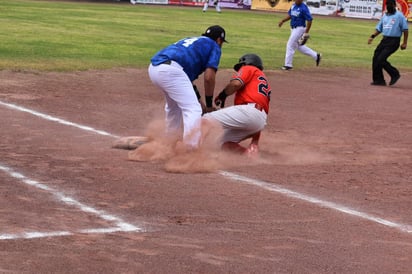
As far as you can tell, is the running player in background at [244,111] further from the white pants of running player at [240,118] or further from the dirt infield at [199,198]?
the dirt infield at [199,198]

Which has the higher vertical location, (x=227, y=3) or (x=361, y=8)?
(x=361, y=8)

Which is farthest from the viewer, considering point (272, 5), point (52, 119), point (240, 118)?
point (272, 5)

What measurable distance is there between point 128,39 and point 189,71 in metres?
19.3

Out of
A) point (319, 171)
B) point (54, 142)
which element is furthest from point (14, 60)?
point (319, 171)

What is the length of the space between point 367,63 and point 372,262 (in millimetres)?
20915

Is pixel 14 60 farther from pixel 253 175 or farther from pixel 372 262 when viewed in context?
pixel 372 262

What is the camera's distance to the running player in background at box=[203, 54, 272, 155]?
11.2m

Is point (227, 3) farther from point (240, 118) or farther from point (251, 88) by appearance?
point (240, 118)

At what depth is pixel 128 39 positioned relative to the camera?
29938mm

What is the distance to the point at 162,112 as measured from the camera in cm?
1474

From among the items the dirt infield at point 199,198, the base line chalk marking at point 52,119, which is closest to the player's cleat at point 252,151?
the dirt infield at point 199,198

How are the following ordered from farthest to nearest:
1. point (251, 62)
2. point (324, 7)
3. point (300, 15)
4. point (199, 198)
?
point (324, 7) → point (300, 15) → point (251, 62) → point (199, 198)

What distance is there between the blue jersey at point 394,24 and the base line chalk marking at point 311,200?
485 inches

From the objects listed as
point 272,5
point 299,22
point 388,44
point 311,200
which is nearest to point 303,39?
point 299,22
